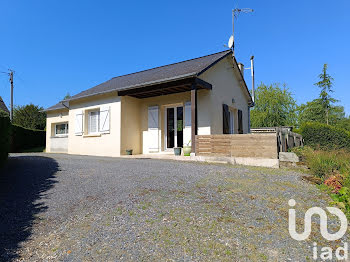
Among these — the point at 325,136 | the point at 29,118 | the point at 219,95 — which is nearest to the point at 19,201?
the point at 219,95

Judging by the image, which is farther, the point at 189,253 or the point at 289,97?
the point at 289,97

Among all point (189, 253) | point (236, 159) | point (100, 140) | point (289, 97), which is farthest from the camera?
point (289, 97)

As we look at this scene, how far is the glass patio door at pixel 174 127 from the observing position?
1012cm

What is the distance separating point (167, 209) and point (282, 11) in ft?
35.5

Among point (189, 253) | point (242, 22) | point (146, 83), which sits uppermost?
point (242, 22)

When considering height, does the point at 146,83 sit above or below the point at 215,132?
above

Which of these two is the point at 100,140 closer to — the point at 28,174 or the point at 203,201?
the point at 28,174

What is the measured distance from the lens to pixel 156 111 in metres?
10.5

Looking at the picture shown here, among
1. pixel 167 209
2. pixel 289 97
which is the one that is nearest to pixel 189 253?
pixel 167 209

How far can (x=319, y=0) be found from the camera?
8734mm

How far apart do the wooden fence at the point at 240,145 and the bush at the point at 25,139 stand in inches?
569

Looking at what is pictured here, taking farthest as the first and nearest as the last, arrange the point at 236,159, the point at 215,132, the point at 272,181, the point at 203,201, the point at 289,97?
the point at 289,97 < the point at 215,132 < the point at 236,159 < the point at 272,181 < the point at 203,201

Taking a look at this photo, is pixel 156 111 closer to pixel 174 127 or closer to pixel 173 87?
pixel 174 127

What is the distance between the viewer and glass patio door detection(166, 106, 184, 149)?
10.1m
